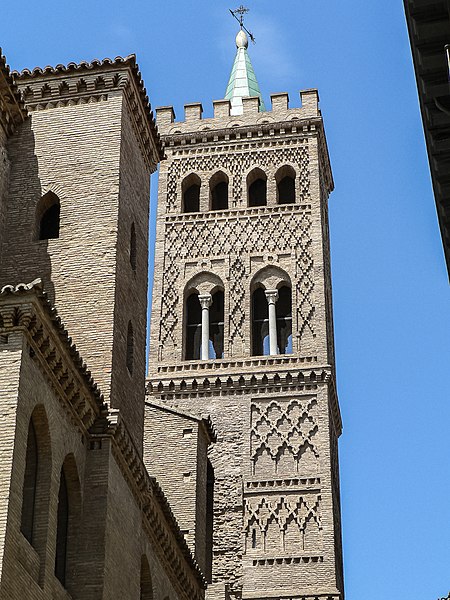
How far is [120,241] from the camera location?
18.5 meters

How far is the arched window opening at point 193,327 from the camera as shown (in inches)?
1283

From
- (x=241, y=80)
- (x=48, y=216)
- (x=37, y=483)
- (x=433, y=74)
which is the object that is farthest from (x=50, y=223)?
(x=241, y=80)

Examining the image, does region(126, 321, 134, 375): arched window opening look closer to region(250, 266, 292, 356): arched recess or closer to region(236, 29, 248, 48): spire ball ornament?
region(250, 266, 292, 356): arched recess

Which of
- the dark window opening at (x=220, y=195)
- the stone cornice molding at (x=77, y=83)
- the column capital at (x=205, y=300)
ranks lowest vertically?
the stone cornice molding at (x=77, y=83)

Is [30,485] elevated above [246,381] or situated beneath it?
situated beneath

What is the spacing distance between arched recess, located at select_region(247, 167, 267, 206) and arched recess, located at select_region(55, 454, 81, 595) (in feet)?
62.8

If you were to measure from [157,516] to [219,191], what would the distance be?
17.5 meters

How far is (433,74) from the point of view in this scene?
45.2 feet

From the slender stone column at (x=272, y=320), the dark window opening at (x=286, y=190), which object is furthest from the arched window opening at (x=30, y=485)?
the dark window opening at (x=286, y=190)

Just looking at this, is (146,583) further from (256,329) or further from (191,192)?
(191,192)

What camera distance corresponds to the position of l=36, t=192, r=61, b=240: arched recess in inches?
→ 734

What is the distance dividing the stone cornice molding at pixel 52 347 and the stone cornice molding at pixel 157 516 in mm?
436

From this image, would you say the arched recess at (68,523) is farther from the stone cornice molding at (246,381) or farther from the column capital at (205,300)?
the column capital at (205,300)

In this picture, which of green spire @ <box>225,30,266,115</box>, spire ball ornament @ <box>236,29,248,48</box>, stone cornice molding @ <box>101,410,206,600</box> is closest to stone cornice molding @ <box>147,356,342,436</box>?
green spire @ <box>225,30,266,115</box>
